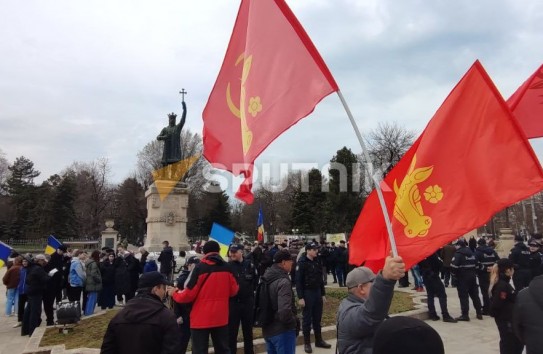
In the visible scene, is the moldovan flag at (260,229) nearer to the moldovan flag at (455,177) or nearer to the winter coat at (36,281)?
the winter coat at (36,281)

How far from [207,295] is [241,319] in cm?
149

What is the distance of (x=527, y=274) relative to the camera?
416 inches

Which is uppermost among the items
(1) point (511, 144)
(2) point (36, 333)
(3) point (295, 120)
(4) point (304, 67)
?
(4) point (304, 67)

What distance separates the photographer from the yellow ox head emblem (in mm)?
3936

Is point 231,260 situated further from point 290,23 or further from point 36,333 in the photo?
point 36,333

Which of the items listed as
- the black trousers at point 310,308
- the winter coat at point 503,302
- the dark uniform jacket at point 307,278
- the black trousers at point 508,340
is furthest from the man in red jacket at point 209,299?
the black trousers at point 508,340

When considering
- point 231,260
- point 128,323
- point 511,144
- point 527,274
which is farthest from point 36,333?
point 527,274

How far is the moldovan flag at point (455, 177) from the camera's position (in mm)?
3867

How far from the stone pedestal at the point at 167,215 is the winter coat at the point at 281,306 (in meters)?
18.2

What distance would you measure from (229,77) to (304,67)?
154 centimetres

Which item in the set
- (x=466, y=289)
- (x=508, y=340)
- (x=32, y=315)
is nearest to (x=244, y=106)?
(x=508, y=340)

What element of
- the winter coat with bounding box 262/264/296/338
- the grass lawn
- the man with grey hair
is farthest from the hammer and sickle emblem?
the grass lawn

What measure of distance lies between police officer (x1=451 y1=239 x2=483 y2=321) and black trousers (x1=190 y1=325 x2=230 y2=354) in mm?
6814

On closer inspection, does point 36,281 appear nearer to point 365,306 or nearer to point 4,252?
point 4,252
